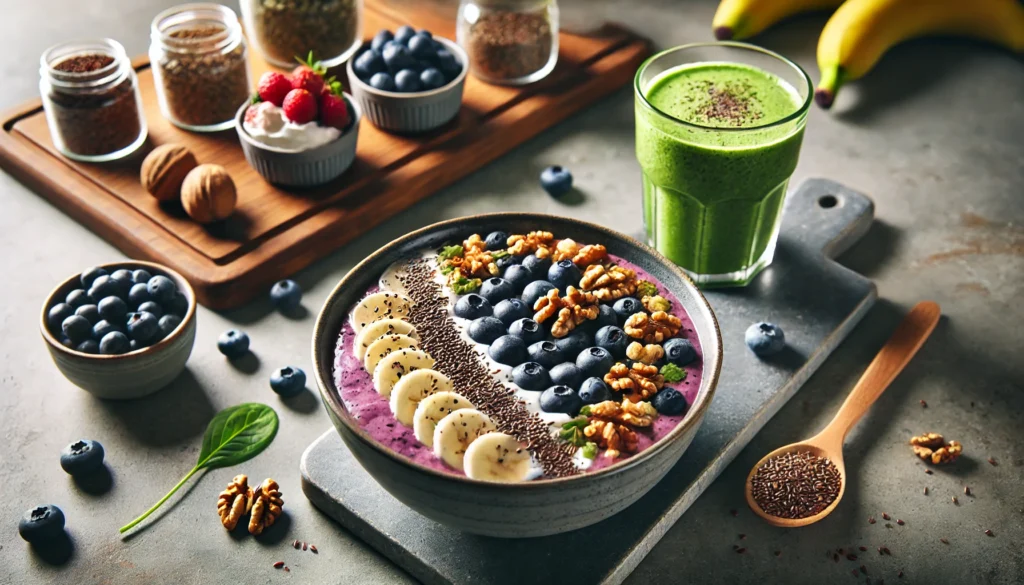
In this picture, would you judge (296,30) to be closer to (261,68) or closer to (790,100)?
(261,68)

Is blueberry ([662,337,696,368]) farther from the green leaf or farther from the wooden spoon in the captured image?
the green leaf

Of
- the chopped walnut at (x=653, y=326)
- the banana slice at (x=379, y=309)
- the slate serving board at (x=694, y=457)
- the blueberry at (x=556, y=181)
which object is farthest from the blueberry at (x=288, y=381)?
the blueberry at (x=556, y=181)

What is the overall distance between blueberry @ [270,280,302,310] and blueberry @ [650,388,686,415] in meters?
0.78

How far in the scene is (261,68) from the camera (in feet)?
8.38

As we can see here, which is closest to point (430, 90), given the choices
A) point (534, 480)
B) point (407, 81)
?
point (407, 81)

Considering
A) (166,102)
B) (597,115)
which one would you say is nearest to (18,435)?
(166,102)

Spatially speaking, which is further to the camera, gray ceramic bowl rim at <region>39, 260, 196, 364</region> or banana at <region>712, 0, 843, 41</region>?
banana at <region>712, 0, 843, 41</region>

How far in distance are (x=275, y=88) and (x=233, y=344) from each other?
589 millimetres

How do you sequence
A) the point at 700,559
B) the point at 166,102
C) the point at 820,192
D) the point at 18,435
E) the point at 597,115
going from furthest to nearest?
the point at 597,115, the point at 166,102, the point at 820,192, the point at 18,435, the point at 700,559

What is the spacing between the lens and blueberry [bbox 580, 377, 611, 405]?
1478 millimetres

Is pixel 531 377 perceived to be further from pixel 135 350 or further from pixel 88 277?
pixel 88 277

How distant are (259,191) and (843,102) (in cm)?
136

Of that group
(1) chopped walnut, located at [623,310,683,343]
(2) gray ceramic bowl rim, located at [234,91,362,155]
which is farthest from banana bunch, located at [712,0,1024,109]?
(1) chopped walnut, located at [623,310,683,343]

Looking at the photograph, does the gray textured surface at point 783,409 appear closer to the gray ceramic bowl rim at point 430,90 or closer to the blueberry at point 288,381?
the blueberry at point 288,381
